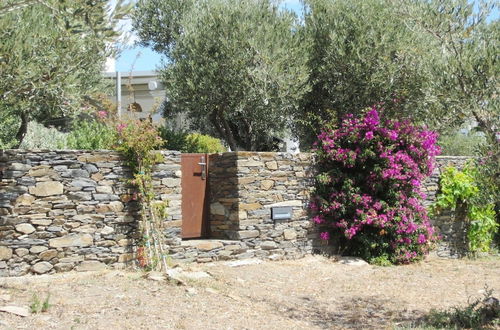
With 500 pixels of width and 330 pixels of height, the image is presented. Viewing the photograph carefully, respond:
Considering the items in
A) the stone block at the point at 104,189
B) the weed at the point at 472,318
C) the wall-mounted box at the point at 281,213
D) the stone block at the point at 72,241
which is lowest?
the weed at the point at 472,318

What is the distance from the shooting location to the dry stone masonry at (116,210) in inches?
321

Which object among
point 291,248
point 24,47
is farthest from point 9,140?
point 291,248

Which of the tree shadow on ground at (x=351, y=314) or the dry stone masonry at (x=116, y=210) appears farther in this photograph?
the dry stone masonry at (x=116, y=210)

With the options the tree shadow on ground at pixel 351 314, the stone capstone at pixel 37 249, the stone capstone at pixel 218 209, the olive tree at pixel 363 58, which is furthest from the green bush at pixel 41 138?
the tree shadow on ground at pixel 351 314

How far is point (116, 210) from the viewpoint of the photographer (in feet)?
28.8

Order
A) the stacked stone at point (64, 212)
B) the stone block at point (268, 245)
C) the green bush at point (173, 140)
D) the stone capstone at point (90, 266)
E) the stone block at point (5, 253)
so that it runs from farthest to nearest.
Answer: the green bush at point (173, 140) < the stone block at point (268, 245) < the stone capstone at point (90, 266) < the stacked stone at point (64, 212) < the stone block at point (5, 253)

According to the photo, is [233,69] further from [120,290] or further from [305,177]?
[120,290]

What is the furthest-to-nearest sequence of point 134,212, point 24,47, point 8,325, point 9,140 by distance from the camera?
point 9,140 → point 134,212 → point 24,47 → point 8,325

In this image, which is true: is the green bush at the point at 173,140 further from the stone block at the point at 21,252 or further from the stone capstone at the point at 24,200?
the stone block at the point at 21,252

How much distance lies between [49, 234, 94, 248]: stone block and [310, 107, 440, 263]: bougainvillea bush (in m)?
4.53

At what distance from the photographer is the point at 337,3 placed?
39.3 feet

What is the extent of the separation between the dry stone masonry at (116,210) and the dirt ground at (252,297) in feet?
1.04

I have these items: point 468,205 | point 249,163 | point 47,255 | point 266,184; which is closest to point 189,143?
point 249,163

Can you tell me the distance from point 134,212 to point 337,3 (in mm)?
6680
